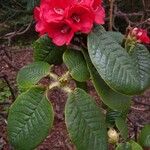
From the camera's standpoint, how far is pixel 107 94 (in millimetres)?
1173

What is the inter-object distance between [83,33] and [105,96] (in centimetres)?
17

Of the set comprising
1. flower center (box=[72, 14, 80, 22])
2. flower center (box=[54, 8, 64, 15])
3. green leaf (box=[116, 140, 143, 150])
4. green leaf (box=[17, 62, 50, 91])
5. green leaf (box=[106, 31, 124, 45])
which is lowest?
green leaf (box=[116, 140, 143, 150])

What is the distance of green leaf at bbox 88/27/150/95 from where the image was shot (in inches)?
43.4

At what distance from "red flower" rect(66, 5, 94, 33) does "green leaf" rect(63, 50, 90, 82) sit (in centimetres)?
8

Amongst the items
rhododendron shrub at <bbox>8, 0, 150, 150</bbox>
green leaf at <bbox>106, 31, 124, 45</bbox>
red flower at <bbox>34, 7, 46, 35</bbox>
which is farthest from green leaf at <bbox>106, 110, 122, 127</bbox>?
red flower at <bbox>34, 7, 46, 35</bbox>

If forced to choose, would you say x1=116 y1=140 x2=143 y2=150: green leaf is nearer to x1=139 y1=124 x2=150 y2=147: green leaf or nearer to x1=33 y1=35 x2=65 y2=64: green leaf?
x1=139 y1=124 x2=150 y2=147: green leaf

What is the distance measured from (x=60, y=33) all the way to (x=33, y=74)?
14 cm

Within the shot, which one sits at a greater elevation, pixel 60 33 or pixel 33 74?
pixel 60 33

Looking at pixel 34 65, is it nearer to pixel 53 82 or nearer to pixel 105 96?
pixel 53 82

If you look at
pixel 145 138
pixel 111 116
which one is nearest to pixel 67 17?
pixel 111 116

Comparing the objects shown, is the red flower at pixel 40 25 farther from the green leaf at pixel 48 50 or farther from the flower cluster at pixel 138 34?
the flower cluster at pixel 138 34

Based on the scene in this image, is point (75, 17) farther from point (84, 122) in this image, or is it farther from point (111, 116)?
point (111, 116)

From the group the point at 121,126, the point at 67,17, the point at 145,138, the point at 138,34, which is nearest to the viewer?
the point at 67,17

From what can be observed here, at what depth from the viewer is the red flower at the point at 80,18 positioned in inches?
43.8
